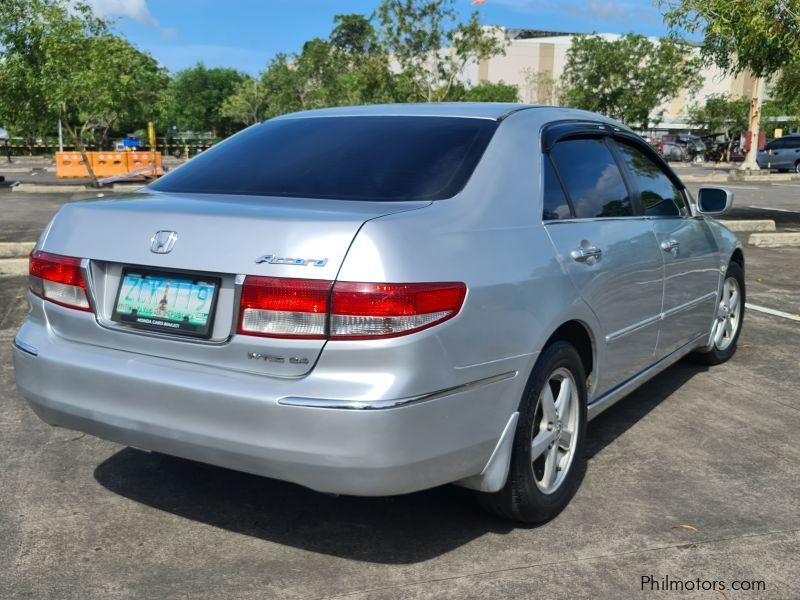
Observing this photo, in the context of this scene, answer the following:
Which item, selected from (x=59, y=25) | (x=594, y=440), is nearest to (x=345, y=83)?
(x=59, y=25)

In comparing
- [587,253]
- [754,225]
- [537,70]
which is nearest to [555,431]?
[587,253]

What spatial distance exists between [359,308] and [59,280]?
1303mm

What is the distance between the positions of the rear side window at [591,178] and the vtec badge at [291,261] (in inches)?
57.2

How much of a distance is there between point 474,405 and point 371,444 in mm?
418

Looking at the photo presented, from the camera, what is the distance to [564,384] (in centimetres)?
355

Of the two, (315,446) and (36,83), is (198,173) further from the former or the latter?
(36,83)

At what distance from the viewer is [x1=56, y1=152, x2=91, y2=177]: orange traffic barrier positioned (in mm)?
32938

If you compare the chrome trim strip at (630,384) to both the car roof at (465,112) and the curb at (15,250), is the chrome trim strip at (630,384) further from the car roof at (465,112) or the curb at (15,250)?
the curb at (15,250)

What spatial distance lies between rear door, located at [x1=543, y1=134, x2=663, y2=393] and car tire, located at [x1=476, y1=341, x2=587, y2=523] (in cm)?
27

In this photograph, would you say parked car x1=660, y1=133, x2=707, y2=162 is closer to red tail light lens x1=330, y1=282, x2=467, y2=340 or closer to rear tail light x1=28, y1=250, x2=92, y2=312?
rear tail light x1=28, y1=250, x2=92, y2=312

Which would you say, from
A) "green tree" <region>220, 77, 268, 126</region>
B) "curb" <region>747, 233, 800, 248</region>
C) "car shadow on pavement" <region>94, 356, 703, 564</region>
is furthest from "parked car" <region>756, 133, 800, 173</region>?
"green tree" <region>220, 77, 268, 126</region>

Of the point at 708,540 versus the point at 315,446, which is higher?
the point at 315,446

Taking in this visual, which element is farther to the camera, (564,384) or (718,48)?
(718,48)

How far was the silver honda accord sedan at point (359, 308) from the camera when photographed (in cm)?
270
